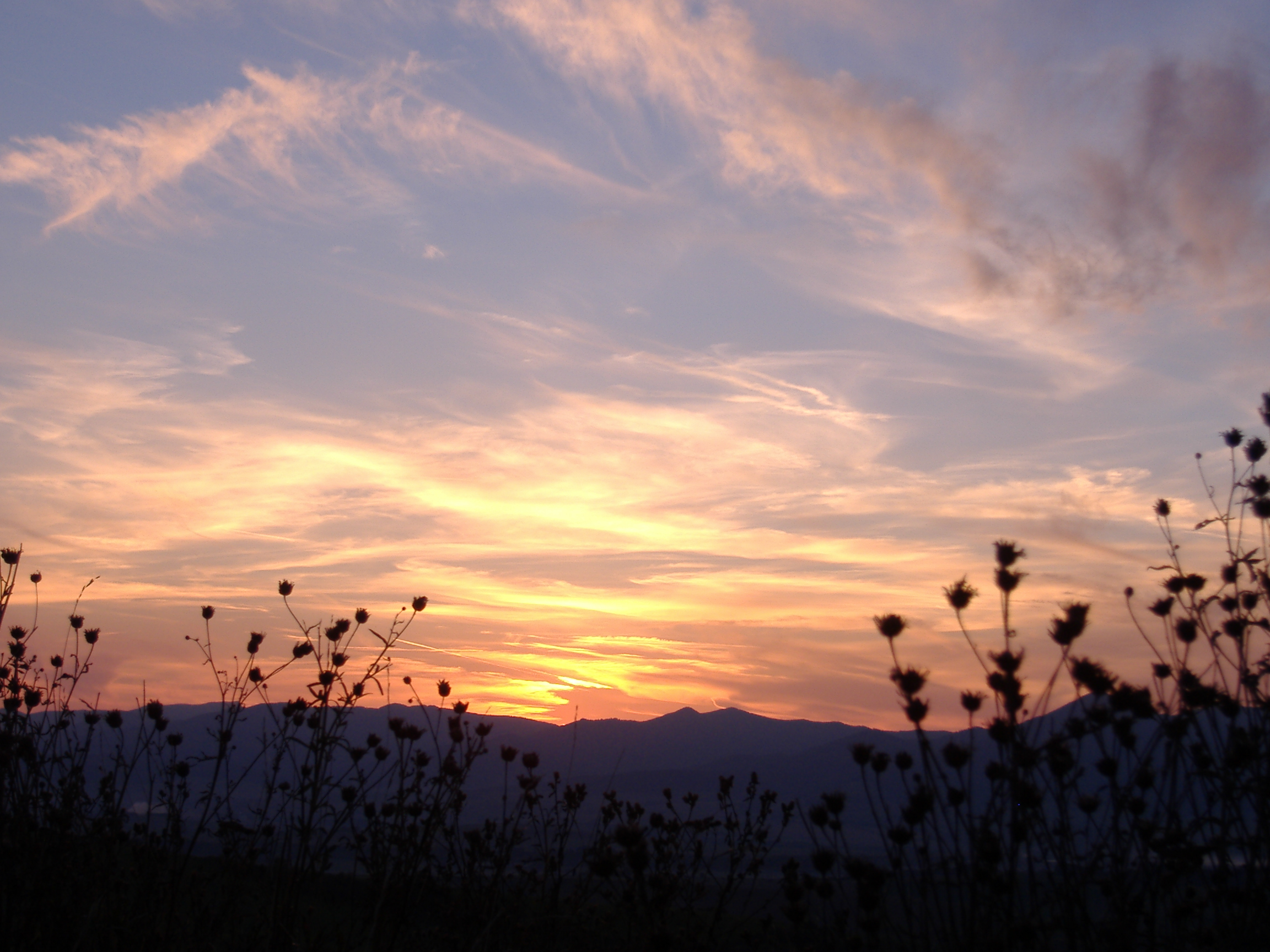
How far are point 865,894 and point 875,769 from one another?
0.51 m

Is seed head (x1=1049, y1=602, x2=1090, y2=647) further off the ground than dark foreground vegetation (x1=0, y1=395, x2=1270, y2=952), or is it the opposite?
seed head (x1=1049, y1=602, x2=1090, y2=647)

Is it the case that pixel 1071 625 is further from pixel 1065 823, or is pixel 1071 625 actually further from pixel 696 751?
pixel 696 751

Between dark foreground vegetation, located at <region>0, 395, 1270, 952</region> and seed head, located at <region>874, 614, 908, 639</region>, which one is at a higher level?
seed head, located at <region>874, 614, 908, 639</region>

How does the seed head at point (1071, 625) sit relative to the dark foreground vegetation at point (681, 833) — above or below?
above

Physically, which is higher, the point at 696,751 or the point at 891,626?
the point at 891,626

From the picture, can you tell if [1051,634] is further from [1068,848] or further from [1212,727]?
[1212,727]

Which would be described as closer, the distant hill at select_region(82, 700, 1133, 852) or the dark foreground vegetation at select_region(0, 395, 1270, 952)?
the dark foreground vegetation at select_region(0, 395, 1270, 952)

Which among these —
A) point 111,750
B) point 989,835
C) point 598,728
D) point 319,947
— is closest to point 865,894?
point 989,835

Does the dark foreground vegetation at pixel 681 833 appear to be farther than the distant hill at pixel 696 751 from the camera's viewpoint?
No

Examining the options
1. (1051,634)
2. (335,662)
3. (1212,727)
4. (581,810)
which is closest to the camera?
(1051,634)

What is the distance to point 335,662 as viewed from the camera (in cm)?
480

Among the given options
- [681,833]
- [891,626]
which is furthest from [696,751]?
[891,626]

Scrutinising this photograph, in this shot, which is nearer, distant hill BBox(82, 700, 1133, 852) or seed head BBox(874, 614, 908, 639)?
seed head BBox(874, 614, 908, 639)

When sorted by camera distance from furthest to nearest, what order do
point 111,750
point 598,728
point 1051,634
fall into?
point 598,728, point 111,750, point 1051,634
